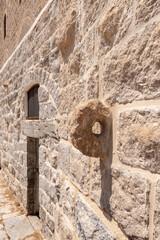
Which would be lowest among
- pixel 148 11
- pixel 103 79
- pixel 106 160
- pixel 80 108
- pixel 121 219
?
pixel 121 219

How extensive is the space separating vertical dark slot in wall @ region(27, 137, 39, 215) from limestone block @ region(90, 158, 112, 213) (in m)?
2.64

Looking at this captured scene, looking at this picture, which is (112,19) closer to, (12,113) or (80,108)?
(80,108)

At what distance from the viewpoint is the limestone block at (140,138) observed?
0.62m

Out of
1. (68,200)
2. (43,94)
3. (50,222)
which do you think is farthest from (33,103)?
(68,200)

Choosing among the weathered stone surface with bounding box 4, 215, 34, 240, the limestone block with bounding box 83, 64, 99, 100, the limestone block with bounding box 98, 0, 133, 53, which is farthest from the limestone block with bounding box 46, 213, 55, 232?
the limestone block with bounding box 98, 0, 133, 53

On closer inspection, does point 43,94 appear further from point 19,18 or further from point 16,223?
point 19,18

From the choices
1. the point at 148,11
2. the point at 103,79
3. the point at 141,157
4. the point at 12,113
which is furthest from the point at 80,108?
the point at 12,113

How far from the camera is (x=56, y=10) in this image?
2.15m

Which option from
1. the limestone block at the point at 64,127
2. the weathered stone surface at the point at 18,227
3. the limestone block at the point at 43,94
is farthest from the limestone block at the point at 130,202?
the weathered stone surface at the point at 18,227

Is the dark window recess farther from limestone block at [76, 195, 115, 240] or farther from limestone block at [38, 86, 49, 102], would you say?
limestone block at [76, 195, 115, 240]

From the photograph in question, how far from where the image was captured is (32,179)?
→ 3.52m

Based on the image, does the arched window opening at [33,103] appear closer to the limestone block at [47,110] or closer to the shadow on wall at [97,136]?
the limestone block at [47,110]

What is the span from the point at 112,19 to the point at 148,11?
0.70ft

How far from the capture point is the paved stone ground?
2895 millimetres
